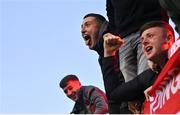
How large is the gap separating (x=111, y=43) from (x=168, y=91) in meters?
1.17

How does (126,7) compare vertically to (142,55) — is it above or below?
above

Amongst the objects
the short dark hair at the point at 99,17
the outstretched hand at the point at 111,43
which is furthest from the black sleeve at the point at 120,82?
the short dark hair at the point at 99,17

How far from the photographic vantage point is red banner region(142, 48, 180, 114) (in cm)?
315

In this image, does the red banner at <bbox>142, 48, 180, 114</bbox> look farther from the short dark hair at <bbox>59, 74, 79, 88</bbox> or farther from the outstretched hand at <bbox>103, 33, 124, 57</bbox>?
the short dark hair at <bbox>59, 74, 79, 88</bbox>

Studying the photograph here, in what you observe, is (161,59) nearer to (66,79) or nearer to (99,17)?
(99,17)

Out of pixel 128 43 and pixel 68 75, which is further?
pixel 68 75

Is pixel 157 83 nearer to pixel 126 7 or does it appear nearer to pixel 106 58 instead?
pixel 106 58

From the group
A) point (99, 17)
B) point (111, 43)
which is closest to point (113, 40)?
point (111, 43)

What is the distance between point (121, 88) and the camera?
4.30 metres

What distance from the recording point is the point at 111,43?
A: 173 inches

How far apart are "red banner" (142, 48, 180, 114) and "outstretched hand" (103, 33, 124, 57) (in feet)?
2.62

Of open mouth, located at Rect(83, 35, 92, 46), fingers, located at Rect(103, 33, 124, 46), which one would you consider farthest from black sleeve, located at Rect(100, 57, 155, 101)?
open mouth, located at Rect(83, 35, 92, 46)

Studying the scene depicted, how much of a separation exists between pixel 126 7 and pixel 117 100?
98 centimetres

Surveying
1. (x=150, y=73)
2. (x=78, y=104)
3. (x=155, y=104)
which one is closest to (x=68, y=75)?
(x=78, y=104)
